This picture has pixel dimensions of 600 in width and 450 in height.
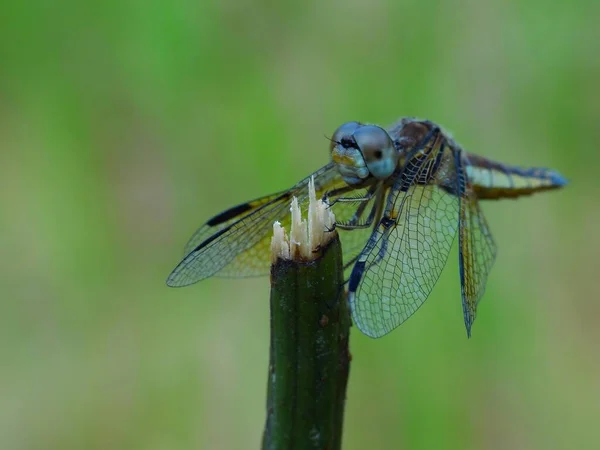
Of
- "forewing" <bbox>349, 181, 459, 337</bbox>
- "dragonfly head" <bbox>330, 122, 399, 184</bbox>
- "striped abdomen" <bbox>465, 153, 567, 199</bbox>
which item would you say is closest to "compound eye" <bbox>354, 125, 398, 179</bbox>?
"dragonfly head" <bbox>330, 122, 399, 184</bbox>

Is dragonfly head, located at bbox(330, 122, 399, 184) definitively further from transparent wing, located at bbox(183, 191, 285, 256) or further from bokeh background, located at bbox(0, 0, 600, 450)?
bokeh background, located at bbox(0, 0, 600, 450)

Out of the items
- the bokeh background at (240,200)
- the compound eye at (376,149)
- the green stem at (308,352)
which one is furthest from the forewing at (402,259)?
the bokeh background at (240,200)

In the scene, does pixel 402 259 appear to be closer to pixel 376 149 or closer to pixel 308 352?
pixel 376 149

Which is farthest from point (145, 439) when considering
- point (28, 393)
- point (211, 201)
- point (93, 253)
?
point (211, 201)

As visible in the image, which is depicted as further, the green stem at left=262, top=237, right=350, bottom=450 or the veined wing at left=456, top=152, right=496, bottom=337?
the veined wing at left=456, top=152, right=496, bottom=337

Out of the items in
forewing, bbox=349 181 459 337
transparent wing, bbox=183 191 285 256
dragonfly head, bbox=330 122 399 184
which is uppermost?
dragonfly head, bbox=330 122 399 184

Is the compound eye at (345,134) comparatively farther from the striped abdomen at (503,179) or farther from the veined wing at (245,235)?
the striped abdomen at (503,179)

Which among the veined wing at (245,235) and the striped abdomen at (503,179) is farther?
the striped abdomen at (503,179)
